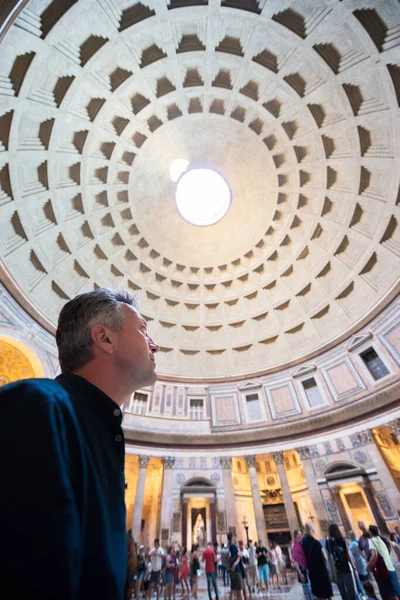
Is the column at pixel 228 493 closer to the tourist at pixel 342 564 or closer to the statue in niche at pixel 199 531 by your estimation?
the statue in niche at pixel 199 531

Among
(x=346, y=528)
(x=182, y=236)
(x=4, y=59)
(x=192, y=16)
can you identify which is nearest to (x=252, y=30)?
(x=192, y=16)

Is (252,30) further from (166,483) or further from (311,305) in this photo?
(166,483)

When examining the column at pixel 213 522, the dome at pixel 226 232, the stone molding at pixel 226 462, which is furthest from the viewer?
the stone molding at pixel 226 462

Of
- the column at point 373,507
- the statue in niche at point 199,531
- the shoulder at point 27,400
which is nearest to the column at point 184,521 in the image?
the statue in niche at point 199,531

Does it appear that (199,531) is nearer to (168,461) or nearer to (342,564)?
(168,461)

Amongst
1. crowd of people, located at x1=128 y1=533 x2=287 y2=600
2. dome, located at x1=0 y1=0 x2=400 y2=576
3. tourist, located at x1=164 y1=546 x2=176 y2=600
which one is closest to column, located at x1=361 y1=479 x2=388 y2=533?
dome, located at x1=0 y1=0 x2=400 y2=576

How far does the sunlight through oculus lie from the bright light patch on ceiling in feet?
3.88

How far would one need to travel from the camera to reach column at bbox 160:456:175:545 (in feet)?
50.9

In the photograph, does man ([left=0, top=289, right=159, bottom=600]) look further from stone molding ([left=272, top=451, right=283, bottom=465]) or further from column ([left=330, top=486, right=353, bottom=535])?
stone molding ([left=272, top=451, right=283, bottom=465])

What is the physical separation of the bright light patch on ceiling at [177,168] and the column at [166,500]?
68.3 feet

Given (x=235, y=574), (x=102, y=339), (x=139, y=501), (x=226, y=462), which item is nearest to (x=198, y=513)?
(x=226, y=462)

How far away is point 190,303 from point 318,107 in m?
17.1

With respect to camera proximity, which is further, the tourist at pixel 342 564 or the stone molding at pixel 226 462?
the stone molding at pixel 226 462

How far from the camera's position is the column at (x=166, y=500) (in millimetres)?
15516
